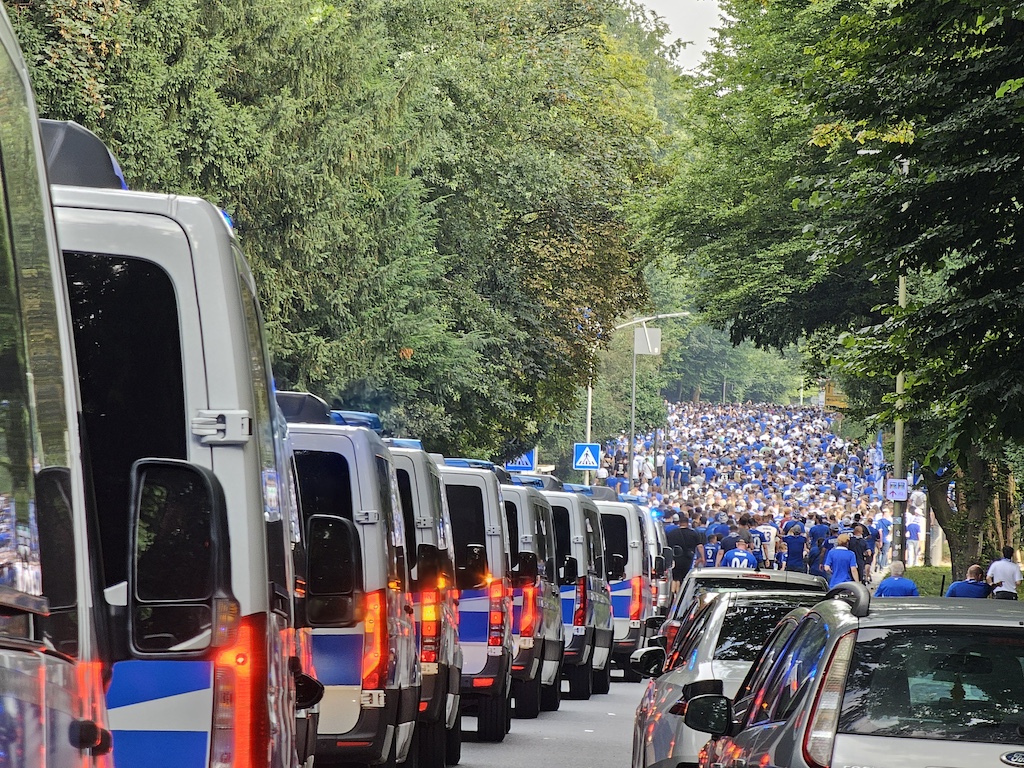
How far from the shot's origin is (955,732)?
5656mm

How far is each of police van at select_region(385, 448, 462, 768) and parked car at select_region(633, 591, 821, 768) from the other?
1.70 metres

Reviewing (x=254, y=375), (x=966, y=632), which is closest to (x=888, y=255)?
(x=966, y=632)

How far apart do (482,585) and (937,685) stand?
979 cm

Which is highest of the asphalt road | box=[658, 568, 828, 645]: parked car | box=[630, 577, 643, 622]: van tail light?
box=[658, 568, 828, 645]: parked car

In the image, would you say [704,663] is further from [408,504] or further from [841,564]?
[841,564]

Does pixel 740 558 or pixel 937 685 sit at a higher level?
pixel 740 558

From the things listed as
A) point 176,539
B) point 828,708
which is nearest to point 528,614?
point 828,708

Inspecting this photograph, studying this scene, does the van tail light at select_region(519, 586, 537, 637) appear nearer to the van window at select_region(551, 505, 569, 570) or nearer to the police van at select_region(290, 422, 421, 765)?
the van window at select_region(551, 505, 569, 570)

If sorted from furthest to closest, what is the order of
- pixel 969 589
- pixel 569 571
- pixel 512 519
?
pixel 569 571 → pixel 512 519 → pixel 969 589

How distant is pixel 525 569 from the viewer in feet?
58.9

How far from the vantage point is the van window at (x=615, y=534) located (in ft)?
95.1

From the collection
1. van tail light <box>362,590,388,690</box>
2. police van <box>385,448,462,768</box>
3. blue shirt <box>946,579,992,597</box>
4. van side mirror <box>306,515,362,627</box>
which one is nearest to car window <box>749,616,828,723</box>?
van side mirror <box>306,515,362,627</box>

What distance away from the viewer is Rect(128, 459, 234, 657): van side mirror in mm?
3762

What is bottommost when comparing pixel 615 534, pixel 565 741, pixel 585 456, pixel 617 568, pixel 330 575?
pixel 565 741
